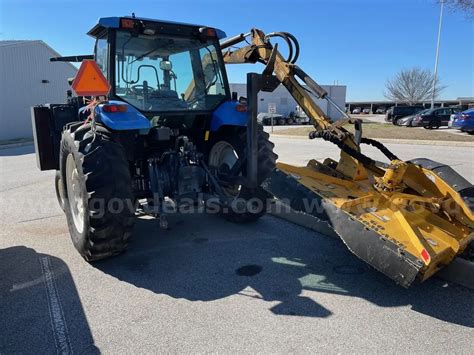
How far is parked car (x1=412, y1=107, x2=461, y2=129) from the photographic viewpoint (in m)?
25.9

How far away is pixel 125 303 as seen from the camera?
333 cm

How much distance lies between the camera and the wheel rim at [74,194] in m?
4.36

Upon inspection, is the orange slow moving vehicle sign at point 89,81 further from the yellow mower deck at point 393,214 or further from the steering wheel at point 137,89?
the yellow mower deck at point 393,214

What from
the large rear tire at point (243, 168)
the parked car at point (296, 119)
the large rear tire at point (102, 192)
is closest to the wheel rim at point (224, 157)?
the large rear tire at point (243, 168)

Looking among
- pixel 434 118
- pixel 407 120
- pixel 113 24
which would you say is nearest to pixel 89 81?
pixel 113 24

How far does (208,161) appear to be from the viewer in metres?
5.29

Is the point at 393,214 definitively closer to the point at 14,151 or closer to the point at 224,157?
the point at 224,157

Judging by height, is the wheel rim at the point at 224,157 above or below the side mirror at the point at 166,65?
below

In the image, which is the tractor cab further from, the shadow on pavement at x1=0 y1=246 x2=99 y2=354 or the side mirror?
the shadow on pavement at x1=0 y1=246 x2=99 y2=354

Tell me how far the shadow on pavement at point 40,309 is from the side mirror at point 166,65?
2.58 m

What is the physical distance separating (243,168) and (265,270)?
1.35 metres

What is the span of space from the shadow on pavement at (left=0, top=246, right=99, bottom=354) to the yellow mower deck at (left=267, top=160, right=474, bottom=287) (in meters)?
→ 2.12

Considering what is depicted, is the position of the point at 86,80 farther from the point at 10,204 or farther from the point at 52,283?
the point at 10,204

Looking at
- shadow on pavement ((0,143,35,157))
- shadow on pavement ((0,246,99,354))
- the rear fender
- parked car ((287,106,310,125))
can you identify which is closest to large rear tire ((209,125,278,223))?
the rear fender
